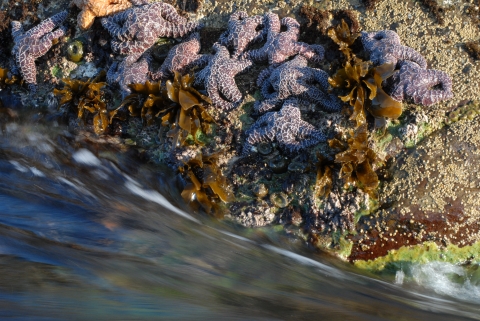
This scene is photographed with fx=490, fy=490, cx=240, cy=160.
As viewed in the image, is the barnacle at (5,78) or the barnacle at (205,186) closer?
the barnacle at (205,186)

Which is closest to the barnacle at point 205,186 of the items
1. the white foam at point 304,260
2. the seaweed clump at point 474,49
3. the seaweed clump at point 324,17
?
the white foam at point 304,260

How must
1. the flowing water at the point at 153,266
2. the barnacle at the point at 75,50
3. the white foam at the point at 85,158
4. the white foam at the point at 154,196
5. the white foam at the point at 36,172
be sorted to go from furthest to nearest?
the barnacle at the point at 75,50 < the white foam at the point at 85,158 < the white foam at the point at 36,172 < the white foam at the point at 154,196 < the flowing water at the point at 153,266

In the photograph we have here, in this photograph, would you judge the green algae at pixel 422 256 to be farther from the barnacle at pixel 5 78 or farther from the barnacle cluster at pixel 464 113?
the barnacle at pixel 5 78

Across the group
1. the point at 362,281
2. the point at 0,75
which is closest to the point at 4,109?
the point at 0,75

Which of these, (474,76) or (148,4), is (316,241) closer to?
(474,76)

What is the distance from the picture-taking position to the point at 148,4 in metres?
6.72

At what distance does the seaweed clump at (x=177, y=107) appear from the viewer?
6055mm

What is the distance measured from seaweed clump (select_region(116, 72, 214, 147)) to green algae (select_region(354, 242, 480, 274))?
101 inches

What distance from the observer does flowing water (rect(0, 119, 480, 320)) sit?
4734 millimetres

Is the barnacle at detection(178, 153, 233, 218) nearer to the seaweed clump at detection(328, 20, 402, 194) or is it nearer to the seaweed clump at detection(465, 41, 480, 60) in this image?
the seaweed clump at detection(328, 20, 402, 194)

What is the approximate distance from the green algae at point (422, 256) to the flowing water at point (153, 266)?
0.09 metres

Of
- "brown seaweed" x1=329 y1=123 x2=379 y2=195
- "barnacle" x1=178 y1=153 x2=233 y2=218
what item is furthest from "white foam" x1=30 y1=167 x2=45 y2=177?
"brown seaweed" x1=329 y1=123 x2=379 y2=195

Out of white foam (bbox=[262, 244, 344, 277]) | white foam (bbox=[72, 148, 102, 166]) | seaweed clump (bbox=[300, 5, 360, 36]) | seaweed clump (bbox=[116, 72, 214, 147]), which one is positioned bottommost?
white foam (bbox=[262, 244, 344, 277])

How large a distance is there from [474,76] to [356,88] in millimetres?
1529
